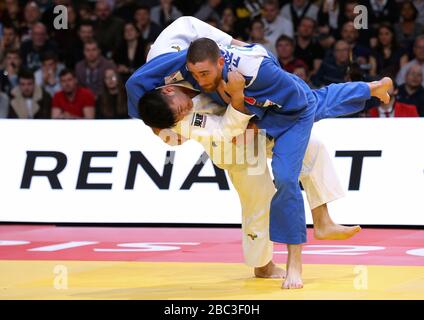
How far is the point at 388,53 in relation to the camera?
9852 mm

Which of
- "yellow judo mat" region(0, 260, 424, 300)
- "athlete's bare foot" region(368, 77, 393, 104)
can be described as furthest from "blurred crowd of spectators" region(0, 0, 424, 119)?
"yellow judo mat" region(0, 260, 424, 300)

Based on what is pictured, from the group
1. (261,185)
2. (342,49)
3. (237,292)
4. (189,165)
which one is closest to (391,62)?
(342,49)

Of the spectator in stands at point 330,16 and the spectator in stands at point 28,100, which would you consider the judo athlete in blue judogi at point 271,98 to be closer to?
the spectator in stands at point 330,16

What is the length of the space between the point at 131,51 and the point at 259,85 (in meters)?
5.95

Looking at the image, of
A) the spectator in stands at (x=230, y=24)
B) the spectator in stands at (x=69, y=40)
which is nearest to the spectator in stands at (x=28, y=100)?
the spectator in stands at (x=69, y=40)

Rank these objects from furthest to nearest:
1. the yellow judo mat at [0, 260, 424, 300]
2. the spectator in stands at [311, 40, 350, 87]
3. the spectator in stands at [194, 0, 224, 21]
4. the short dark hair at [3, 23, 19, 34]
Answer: the short dark hair at [3, 23, 19, 34]
the spectator in stands at [194, 0, 224, 21]
the spectator in stands at [311, 40, 350, 87]
the yellow judo mat at [0, 260, 424, 300]

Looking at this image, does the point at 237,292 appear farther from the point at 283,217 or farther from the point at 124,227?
the point at 124,227

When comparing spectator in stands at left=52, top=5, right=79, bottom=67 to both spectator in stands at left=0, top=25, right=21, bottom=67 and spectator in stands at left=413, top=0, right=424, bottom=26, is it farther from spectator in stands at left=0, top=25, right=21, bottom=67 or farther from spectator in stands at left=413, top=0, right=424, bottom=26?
spectator in stands at left=413, top=0, right=424, bottom=26

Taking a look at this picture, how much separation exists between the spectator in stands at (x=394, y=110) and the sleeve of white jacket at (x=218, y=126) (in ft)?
14.0

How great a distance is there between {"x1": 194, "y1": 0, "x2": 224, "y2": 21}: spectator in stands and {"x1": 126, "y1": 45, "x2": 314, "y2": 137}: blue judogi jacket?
5633 millimetres

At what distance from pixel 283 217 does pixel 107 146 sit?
3.46m

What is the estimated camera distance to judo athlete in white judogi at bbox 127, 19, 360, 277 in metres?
5.00

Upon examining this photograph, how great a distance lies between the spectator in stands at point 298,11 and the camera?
34.3 feet

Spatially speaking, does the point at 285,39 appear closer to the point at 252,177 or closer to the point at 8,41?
the point at 8,41
